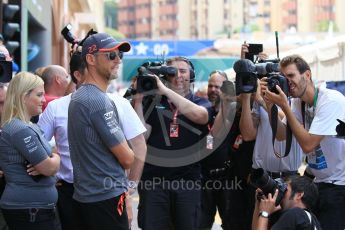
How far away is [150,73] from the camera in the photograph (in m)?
6.53

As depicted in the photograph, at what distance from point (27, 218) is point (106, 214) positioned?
824mm

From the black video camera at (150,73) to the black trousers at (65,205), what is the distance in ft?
3.39

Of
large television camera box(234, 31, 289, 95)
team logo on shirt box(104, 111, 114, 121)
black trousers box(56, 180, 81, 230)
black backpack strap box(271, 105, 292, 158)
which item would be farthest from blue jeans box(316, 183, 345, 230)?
team logo on shirt box(104, 111, 114, 121)

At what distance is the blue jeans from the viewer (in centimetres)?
598

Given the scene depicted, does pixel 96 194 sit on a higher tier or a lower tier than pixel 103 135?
lower

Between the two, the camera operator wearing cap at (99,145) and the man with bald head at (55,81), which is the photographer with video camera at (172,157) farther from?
the camera operator wearing cap at (99,145)

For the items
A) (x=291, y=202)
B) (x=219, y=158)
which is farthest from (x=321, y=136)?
(x=219, y=158)

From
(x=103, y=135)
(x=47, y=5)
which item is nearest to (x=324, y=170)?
(x=103, y=135)

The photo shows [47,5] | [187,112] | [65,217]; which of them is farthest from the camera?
[47,5]

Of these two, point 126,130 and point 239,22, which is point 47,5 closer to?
point 126,130

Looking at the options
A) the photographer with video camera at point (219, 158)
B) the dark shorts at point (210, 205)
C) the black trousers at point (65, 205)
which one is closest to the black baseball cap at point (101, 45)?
the black trousers at point (65, 205)

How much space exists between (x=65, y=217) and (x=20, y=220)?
0.66 m

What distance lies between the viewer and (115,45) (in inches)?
192

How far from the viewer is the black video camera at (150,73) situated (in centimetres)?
634
